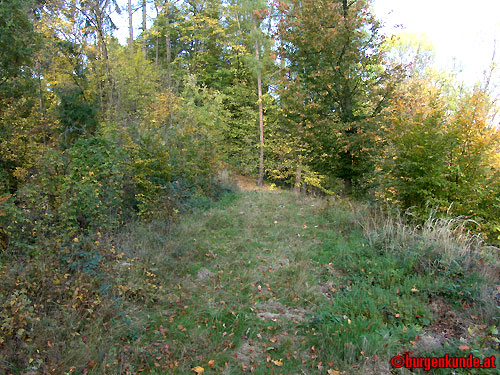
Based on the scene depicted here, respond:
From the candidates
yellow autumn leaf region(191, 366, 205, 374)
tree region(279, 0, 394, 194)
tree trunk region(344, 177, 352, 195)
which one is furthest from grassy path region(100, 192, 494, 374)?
tree trunk region(344, 177, 352, 195)

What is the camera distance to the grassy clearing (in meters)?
3.46

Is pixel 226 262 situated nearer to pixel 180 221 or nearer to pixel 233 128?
pixel 180 221

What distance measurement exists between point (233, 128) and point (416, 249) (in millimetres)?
17702

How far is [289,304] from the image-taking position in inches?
192

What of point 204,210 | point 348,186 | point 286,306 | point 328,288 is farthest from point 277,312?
point 348,186

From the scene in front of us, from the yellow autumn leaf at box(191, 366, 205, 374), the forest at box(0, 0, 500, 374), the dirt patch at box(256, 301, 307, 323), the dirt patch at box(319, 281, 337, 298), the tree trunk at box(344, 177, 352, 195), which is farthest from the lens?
the tree trunk at box(344, 177, 352, 195)

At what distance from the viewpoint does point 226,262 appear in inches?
251

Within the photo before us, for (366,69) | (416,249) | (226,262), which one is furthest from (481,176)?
(366,69)

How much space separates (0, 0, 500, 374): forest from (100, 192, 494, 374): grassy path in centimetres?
3

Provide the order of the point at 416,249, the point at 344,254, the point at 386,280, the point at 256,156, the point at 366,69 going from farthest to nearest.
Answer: the point at 256,156
the point at 366,69
the point at 344,254
the point at 416,249
the point at 386,280

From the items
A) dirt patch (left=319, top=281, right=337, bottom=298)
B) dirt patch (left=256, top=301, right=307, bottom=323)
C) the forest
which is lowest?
dirt patch (left=256, top=301, right=307, bottom=323)

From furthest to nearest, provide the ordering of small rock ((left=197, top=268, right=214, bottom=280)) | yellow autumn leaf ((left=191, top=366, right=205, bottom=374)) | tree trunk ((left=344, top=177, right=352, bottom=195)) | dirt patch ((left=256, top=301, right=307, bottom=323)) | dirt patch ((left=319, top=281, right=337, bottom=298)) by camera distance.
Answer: tree trunk ((left=344, top=177, right=352, bottom=195)) < small rock ((left=197, top=268, right=214, bottom=280)) < dirt patch ((left=319, top=281, right=337, bottom=298)) < dirt patch ((left=256, top=301, right=307, bottom=323)) < yellow autumn leaf ((left=191, top=366, right=205, bottom=374))

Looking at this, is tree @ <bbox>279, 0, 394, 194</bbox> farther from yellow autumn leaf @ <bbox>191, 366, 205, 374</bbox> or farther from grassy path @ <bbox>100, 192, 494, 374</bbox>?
yellow autumn leaf @ <bbox>191, 366, 205, 374</bbox>

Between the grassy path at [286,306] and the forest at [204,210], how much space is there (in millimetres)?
33
